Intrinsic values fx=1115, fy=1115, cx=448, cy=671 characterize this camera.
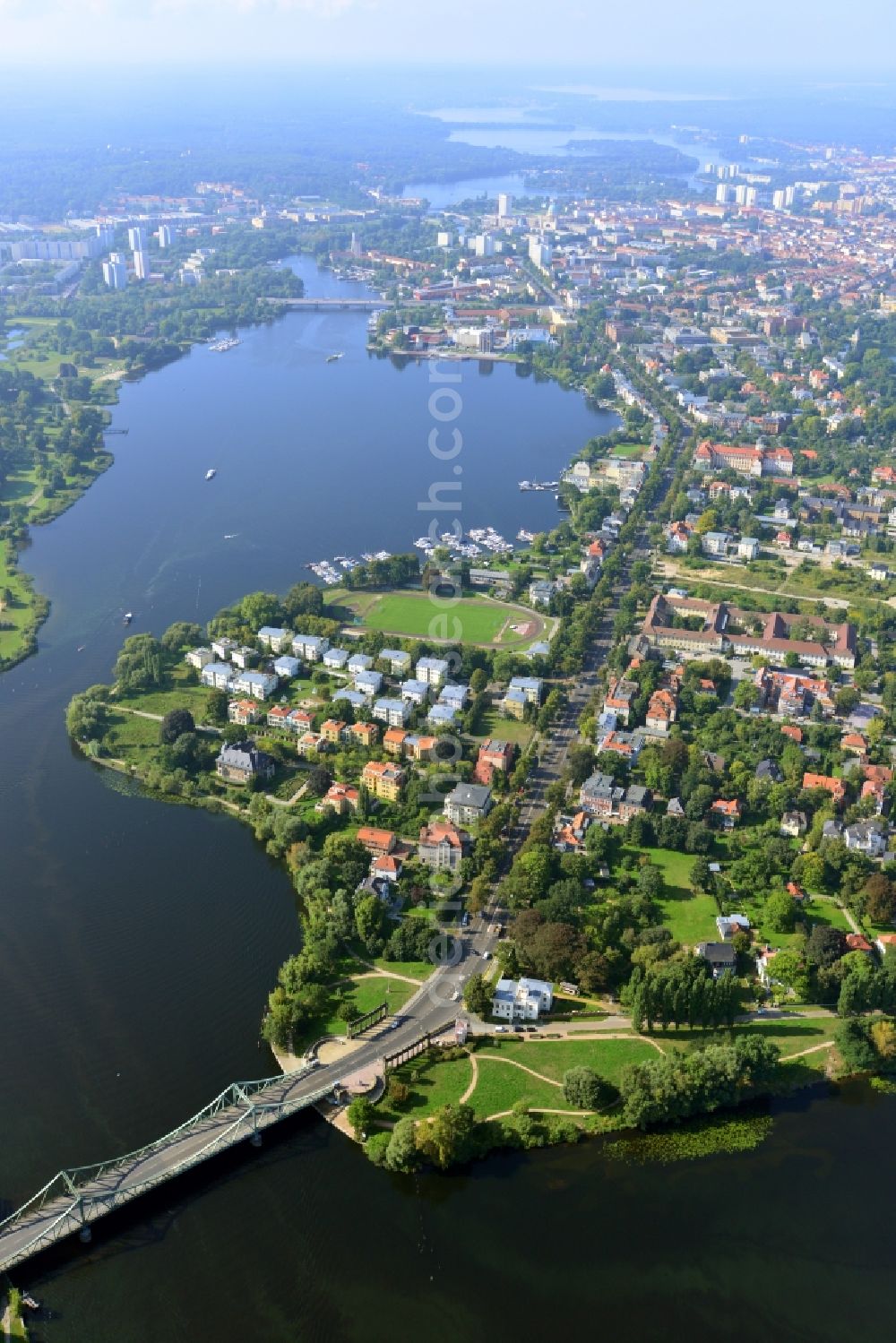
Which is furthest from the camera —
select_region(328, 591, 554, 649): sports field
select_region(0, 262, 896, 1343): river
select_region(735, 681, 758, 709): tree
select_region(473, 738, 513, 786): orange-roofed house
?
select_region(328, 591, 554, 649): sports field

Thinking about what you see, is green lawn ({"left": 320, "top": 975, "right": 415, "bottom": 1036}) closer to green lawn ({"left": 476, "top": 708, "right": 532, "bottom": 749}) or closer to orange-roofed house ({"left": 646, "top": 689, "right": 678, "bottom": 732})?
green lawn ({"left": 476, "top": 708, "right": 532, "bottom": 749})

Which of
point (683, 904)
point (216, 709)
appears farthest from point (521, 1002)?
point (216, 709)

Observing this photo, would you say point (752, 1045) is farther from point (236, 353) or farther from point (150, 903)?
point (236, 353)

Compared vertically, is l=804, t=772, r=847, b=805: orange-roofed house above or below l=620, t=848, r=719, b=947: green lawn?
above

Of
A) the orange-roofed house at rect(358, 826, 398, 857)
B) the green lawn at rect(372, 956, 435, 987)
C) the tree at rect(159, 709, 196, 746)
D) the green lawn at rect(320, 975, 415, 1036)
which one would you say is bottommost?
the green lawn at rect(372, 956, 435, 987)

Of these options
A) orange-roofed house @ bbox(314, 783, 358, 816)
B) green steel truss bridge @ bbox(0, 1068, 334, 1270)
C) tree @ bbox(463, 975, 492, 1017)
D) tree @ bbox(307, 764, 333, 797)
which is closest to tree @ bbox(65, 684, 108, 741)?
tree @ bbox(307, 764, 333, 797)

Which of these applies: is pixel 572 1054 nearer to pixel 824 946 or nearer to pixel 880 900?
pixel 824 946
